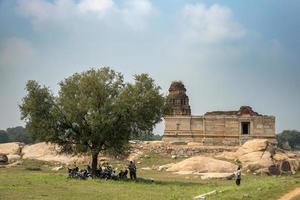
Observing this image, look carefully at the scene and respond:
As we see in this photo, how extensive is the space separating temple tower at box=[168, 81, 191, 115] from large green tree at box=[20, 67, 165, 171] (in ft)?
142

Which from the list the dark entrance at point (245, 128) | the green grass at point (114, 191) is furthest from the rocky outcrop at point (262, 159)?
the green grass at point (114, 191)

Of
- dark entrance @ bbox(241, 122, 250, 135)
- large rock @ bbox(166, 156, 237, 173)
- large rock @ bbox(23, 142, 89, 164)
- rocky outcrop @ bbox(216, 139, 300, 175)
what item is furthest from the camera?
dark entrance @ bbox(241, 122, 250, 135)

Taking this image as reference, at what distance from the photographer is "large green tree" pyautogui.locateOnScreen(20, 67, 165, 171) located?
3356 centimetres

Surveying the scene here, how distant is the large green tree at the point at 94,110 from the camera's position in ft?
110

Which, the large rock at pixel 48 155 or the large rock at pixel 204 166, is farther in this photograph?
the large rock at pixel 48 155

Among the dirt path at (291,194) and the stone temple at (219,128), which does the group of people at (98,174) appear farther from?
the stone temple at (219,128)

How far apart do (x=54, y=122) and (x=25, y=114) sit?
198 cm

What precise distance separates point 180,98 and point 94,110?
4636 centimetres

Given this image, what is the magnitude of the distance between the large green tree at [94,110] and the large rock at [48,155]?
18.8m

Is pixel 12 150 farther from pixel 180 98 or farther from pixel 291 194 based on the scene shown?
pixel 291 194

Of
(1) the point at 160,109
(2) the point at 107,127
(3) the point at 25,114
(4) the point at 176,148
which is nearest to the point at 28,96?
(3) the point at 25,114

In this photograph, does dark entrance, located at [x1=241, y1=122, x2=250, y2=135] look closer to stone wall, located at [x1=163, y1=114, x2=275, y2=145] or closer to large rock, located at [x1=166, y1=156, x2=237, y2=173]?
stone wall, located at [x1=163, y1=114, x2=275, y2=145]

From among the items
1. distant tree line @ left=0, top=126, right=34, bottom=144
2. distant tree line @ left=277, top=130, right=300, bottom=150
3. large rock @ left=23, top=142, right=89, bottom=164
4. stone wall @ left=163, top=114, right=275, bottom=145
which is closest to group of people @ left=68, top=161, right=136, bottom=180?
large rock @ left=23, top=142, right=89, bottom=164

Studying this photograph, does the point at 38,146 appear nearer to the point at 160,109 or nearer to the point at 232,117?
the point at 232,117
